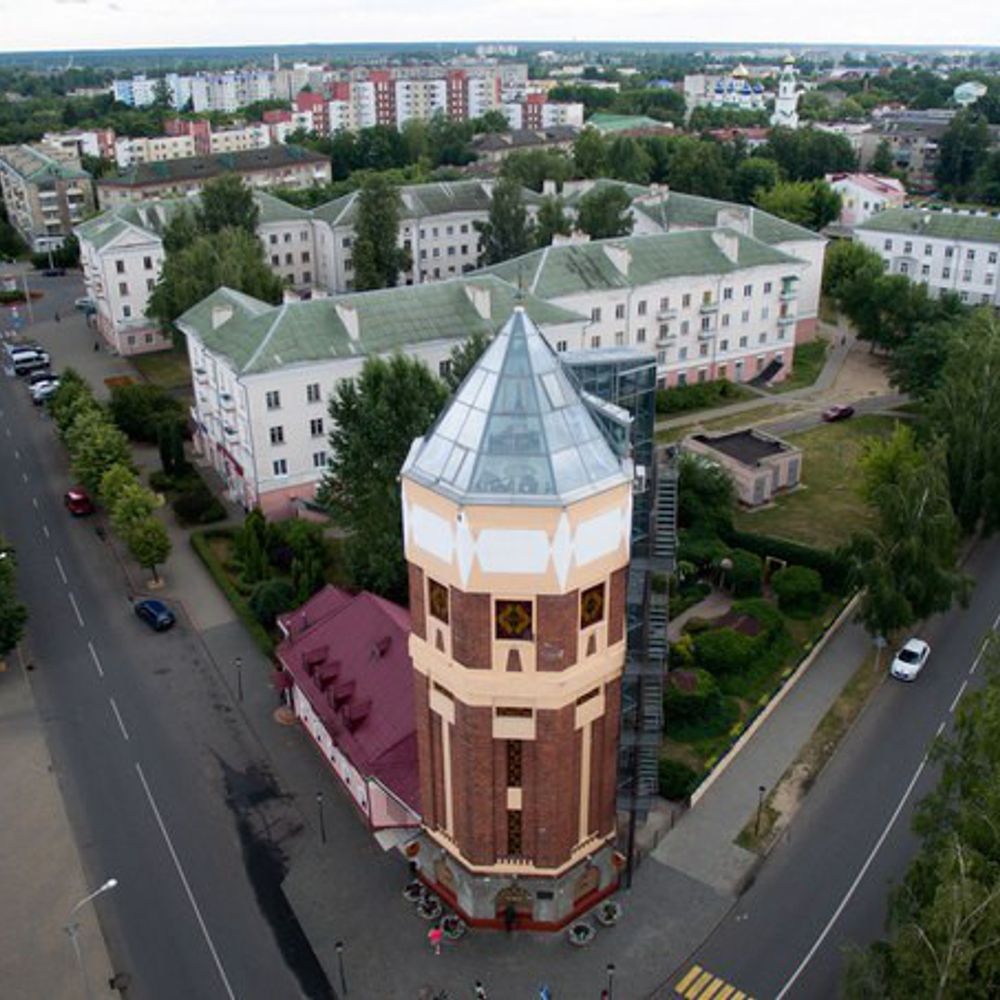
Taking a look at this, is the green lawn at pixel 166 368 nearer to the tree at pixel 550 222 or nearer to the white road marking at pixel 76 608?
the white road marking at pixel 76 608

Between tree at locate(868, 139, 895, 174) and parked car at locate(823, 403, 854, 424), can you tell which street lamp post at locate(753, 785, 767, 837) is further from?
tree at locate(868, 139, 895, 174)

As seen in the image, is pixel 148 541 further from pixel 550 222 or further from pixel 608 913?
pixel 550 222

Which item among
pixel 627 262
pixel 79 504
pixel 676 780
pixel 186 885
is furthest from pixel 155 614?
pixel 627 262

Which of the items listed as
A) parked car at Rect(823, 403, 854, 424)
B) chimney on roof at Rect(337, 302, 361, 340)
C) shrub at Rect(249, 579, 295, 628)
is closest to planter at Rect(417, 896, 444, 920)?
shrub at Rect(249, 579, 295, 628)

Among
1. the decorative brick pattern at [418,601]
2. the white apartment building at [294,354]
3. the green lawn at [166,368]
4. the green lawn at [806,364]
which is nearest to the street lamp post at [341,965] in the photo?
the decorative brick pattern at [418,601]

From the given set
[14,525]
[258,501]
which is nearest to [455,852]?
[258,501]
